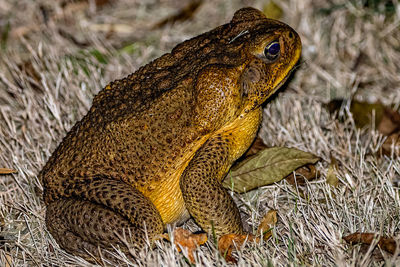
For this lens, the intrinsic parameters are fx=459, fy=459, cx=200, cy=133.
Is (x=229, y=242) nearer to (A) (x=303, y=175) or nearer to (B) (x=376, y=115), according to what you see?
(A) (x=303, y=175)

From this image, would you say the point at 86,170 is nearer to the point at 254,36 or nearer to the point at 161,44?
the point at 254,36

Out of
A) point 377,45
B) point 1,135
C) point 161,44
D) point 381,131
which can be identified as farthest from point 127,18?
point 381,131

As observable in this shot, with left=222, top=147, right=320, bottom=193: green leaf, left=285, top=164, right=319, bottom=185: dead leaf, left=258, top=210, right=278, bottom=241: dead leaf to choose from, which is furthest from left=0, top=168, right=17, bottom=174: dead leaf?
left=285, top=164, right=319, bottom=185: dead leaf

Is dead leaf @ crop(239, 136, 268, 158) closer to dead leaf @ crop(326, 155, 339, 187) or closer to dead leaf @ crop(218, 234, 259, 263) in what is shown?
dead leaf @ crop(326, 155, 339, 187)

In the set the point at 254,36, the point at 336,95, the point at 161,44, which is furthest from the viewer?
the point at 161,44

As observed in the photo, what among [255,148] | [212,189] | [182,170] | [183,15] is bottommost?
[255,148]

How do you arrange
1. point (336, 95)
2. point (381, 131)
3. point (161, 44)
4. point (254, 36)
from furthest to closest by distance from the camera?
point (161, 44) < point (336, 95) < point (381, 131) < point (254, 36)

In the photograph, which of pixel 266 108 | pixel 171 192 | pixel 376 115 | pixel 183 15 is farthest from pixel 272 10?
pixel 171 192
